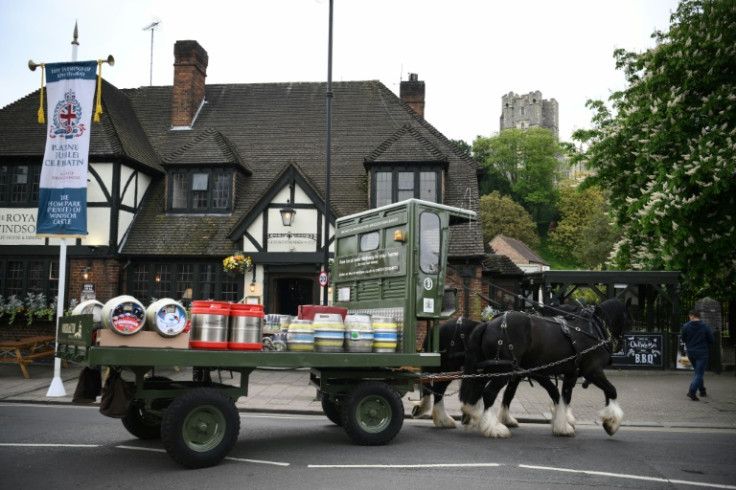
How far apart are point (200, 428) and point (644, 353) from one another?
43.4ft

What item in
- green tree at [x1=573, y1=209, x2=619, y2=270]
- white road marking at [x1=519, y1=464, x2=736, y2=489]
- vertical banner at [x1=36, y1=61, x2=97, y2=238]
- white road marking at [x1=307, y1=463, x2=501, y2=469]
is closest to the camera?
white road marking at [x1=519, y1=464, x2=736, y2=489]

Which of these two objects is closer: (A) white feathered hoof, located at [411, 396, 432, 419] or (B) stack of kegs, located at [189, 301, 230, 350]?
(B) stack of kegs, located at [189, 301, 230, 350]

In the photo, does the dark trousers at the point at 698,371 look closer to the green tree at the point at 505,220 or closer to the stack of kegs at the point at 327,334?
the stack of kegs at the point at 327,334

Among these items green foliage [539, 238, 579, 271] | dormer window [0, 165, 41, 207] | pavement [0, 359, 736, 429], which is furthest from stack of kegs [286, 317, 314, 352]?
green foliage [539, 238, 579, 271]

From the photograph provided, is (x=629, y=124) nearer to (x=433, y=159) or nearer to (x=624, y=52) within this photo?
(x=624, y=52)

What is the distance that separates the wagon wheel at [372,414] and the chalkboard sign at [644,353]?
34.3 feet

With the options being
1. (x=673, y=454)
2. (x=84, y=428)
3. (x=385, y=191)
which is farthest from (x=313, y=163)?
(x=673, y=454)

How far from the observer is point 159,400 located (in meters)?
7.41

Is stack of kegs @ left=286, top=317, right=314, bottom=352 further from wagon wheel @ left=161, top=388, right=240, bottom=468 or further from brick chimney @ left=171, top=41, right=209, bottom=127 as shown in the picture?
brick chimney @ left=171, top=41, right=209, bottom=127

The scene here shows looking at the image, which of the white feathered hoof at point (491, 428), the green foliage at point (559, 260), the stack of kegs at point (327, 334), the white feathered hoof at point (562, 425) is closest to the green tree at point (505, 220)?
the green foliage at point (559, 260)

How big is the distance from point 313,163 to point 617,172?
9.41m

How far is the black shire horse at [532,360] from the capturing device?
8.79m

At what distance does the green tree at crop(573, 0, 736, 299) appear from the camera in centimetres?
1362

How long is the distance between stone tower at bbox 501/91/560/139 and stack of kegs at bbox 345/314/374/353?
407ft
